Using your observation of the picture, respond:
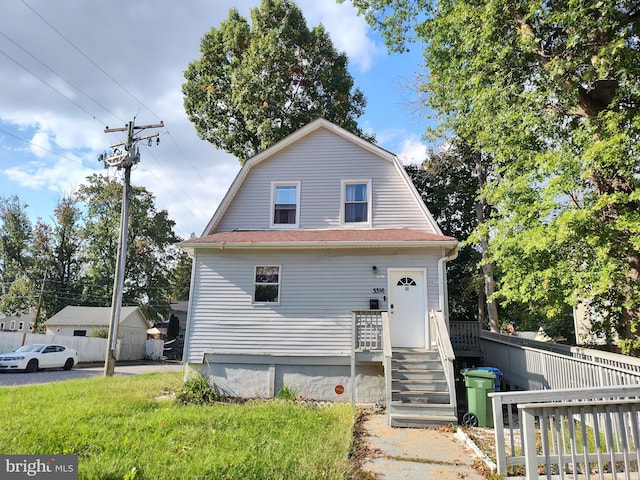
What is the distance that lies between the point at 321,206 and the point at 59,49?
29.2 ft

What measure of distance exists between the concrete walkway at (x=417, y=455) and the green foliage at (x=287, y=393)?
2943 mm

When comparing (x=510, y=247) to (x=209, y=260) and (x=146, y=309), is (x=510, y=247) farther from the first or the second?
(x=146, y=309)

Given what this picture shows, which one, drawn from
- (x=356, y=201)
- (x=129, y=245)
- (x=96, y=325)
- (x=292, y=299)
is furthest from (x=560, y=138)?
(x=129, y=245)

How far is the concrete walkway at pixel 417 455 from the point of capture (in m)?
4.71

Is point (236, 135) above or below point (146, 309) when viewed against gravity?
above

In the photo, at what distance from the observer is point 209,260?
11039 mm

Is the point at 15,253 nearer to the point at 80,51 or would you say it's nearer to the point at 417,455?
the point at 80,51

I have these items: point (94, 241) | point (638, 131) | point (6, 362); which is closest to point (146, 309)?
point (94, 241)

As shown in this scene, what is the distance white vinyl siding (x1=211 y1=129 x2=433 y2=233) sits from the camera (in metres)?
11.7

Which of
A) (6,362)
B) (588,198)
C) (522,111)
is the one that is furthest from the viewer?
(6,362)

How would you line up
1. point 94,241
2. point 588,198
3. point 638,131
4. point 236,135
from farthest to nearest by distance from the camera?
1. point 94,241
2. point 236,135
3. point 588,198
4. point 638,131

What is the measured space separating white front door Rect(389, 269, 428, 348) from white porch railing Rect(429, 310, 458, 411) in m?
0.43

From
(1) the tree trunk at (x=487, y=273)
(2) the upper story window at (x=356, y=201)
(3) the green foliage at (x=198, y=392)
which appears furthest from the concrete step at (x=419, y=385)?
(1) the tree trunk at (x=487, y=273)

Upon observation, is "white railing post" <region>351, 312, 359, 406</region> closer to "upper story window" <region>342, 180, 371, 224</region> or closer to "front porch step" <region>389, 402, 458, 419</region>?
"front porch step" <region>389, 402, 458, 419</region>
